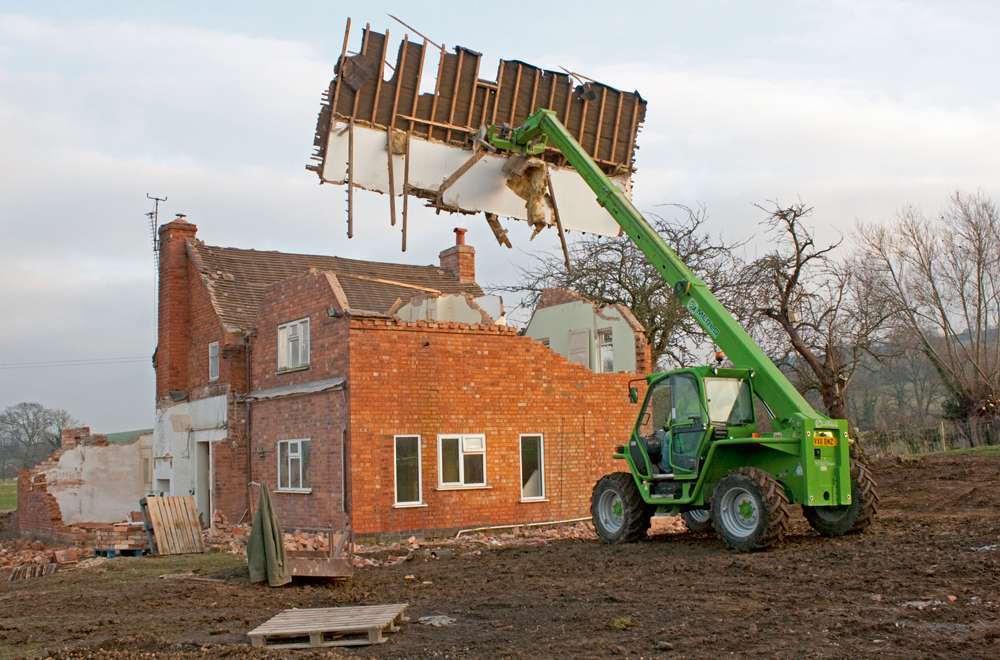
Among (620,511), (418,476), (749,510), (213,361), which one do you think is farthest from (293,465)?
(749,510)

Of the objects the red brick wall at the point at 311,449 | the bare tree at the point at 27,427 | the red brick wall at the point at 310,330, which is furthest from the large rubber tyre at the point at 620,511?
the bare tree at the point at 27,427

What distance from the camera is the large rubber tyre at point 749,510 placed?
12578 mm

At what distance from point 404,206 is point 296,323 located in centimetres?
699

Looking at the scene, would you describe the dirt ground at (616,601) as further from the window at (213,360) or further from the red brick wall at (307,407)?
the window at (213,360)

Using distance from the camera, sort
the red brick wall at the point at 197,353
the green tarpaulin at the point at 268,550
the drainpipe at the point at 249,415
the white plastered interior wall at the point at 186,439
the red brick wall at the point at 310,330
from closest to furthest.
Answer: the green tarpaulin at the point at 268,550 < the red brick wall at the point at 310,330 < the drainpipe at the point at 249,415 < the red brick wall at the point at 197,353 < the white plastered interior wall at the point at 186,439

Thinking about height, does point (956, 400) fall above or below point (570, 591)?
above

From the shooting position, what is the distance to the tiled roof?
2573 cm

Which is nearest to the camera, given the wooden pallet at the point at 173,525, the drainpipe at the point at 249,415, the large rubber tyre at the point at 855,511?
the large rubber tyre at the point at 855,511

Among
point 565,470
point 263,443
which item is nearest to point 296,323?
point 263,443

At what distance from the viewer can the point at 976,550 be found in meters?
11.6

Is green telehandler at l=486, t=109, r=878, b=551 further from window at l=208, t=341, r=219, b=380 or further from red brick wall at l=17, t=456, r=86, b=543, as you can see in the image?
red brick wall at l=17, t=456, r=86, b=543

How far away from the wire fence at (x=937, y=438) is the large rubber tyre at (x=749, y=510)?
22.4m

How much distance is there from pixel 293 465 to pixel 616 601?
1243 centimetres

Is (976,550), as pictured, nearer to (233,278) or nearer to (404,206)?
(404,206)
